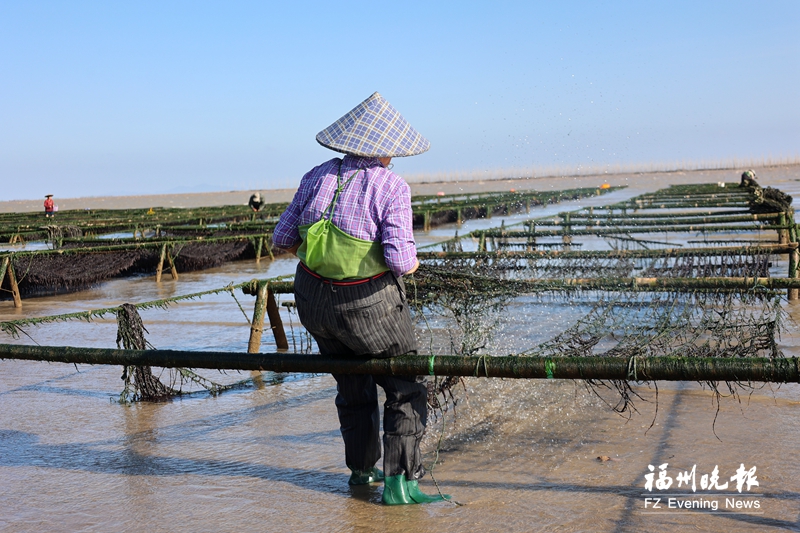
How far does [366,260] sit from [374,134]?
494 mm

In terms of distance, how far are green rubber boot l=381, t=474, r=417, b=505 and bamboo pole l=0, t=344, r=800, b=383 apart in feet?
1.46

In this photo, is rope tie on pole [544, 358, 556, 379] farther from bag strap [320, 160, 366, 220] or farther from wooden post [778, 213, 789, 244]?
wooden post [778, 213, 789, 244]

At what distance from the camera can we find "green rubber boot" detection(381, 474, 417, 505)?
305 centimetres

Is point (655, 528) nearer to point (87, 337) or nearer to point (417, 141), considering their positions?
point (417, 141)

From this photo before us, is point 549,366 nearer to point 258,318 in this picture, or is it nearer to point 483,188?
point 258,318

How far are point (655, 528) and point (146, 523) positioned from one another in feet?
6.21

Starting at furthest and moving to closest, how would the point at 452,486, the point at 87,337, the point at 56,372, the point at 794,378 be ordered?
the point at 87,337 → the point at 56,372 → the point at 452,486 → the point at 794,378

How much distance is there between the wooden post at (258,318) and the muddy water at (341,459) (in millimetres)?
271

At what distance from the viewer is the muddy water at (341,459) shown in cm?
294

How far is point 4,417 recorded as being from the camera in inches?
185

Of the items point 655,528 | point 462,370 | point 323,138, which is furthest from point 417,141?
point 655,528

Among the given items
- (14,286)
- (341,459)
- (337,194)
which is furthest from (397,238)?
(14,286)

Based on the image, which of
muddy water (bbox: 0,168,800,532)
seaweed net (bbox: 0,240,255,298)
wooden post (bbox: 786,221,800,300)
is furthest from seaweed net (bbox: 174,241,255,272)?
wooden post (bbox: 786,221,800,300)

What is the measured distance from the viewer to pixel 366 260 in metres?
2.88
